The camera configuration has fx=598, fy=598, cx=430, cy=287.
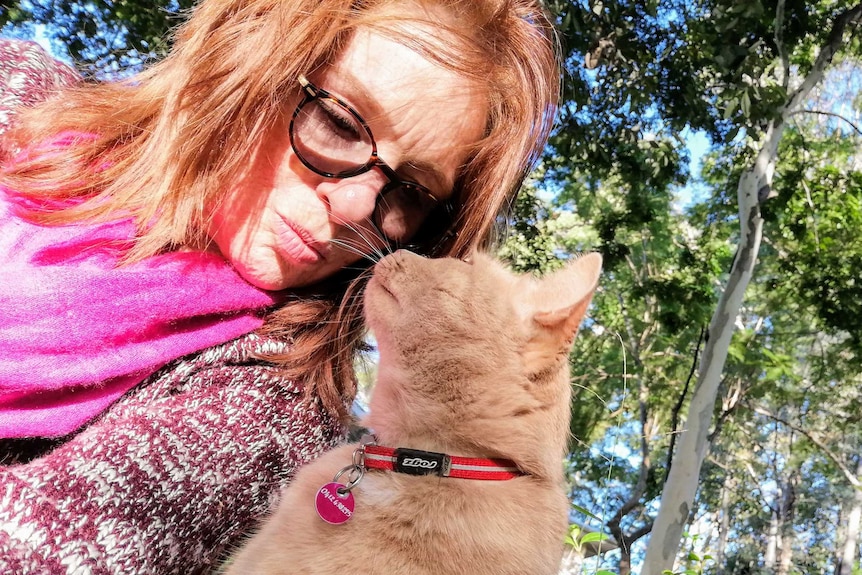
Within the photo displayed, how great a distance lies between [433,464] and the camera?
1.24m

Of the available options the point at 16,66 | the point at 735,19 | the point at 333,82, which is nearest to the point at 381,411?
the point at 333,82

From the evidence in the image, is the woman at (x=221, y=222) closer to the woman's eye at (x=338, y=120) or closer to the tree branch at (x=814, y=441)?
the woman's eye at (x=338, y=120)

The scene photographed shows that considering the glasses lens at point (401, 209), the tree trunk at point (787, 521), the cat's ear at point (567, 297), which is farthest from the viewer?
the tree trunk at point (787, 521)

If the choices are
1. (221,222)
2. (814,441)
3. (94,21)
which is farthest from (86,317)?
(814,441)

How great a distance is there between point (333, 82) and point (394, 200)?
329 mm

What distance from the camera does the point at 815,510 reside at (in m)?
22.0

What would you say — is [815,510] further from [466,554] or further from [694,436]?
[466,554]

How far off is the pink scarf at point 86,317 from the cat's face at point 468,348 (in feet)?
1.37

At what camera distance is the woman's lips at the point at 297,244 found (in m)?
1.43

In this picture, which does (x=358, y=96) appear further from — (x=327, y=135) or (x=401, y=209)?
(x=401, y=209)

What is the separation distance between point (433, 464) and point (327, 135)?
0.77 metres

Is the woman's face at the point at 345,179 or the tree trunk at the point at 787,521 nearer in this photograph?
the woman's face at the point at 345,179

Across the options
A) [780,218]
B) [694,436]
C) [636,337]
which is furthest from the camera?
[636,337]

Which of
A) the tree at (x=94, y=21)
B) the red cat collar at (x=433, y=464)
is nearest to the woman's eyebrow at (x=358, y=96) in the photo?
the red cat collar at (x=433, y=464)
